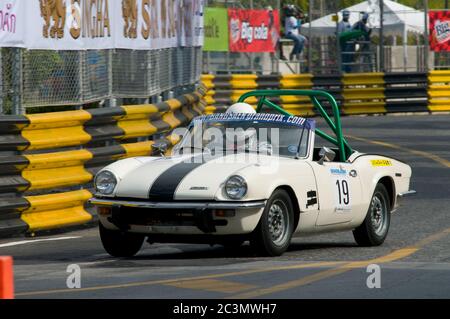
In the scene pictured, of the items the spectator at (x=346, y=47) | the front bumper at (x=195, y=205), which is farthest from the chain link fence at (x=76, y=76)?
the spectator at (x=346, y=47)

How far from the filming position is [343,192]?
1107 cm

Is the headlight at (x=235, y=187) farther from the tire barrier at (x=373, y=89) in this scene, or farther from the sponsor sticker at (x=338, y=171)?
the tire barrier at (x=373, y=89)

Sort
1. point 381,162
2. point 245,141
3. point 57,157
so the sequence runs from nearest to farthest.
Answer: point 245,141
point 381,162
point 57,157

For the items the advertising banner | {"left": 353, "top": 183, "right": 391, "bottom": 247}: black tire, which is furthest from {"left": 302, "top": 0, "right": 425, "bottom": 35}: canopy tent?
{"left": 353, "top": 183, "right": 391, "bottom": 247}: black tire

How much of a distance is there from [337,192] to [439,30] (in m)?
25.0

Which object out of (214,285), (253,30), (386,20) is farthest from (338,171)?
(386,20)

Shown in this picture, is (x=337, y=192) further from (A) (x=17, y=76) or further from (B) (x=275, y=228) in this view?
(A) (x=17, y=76)

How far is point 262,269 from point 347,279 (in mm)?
812

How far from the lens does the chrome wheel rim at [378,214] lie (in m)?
11.6

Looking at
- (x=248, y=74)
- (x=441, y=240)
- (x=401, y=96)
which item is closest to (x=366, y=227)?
(x=441, y=240)

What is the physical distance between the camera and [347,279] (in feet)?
27.8

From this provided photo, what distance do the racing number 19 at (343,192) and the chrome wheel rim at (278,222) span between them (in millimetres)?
923

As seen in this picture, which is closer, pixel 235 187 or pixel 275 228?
pixel 235 187
